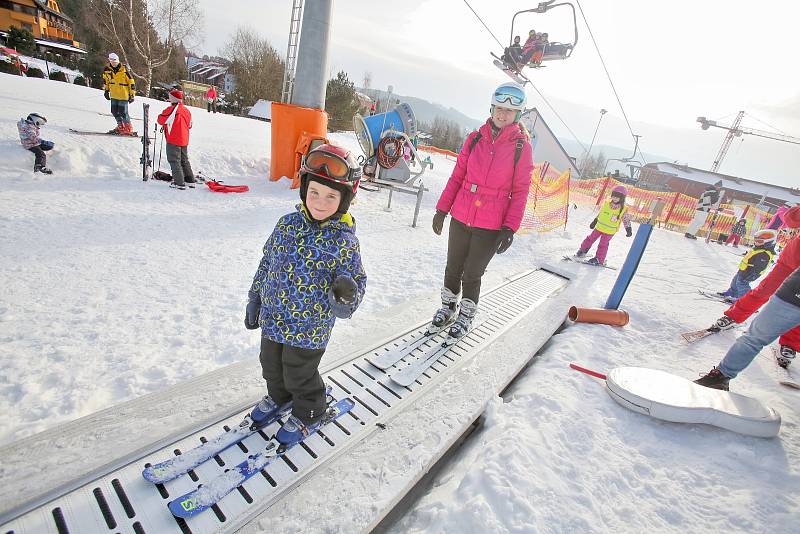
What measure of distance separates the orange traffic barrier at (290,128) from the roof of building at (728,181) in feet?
181

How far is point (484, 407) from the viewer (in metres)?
2.46

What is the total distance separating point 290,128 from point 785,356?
8.29 metres

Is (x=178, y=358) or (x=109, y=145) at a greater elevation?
(x=109, y=145)

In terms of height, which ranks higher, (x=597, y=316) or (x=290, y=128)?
(x=290, y=128)

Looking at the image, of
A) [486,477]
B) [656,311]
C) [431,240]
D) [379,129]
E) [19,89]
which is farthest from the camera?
[19,89]

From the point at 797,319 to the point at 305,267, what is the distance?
11.8 ft

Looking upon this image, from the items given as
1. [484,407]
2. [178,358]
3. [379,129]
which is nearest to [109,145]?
[379,129]

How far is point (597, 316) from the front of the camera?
414 cm

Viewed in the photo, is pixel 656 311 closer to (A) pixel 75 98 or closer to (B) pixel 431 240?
(B) pixel 431 240

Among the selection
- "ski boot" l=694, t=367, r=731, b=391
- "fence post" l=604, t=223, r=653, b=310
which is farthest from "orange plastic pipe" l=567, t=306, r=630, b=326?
"ski boot" l=694, t=367, r=731, b=391

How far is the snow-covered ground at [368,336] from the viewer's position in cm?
187

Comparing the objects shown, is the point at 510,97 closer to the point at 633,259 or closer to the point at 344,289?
the point at 344,289

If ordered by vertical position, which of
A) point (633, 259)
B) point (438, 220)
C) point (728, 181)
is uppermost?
point (728, 181)

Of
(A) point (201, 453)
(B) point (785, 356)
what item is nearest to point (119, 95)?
(A) point (201, 453)
